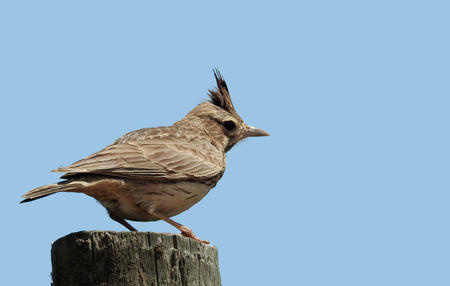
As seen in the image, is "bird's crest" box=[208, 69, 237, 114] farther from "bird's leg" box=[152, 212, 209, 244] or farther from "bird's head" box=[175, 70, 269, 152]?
"bird's leg" box=[152, 212, 209, 244]

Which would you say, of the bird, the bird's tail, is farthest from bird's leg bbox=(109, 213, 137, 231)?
the bird's tail

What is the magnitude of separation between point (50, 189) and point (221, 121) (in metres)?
4.73

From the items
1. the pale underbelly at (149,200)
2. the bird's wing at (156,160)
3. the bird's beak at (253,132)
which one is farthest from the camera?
the bird's beak at (253,132)

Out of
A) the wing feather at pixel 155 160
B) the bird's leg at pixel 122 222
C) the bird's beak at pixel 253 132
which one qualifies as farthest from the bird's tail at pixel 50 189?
the bird's beak at pixel 253 132

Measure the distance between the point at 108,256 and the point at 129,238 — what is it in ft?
0.74

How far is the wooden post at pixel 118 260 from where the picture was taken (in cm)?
487

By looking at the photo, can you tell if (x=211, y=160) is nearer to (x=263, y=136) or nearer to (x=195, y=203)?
(x=195, y=203)

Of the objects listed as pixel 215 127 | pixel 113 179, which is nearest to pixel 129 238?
pixel 113 179

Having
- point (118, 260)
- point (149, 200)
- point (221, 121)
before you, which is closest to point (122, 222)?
point (149, 200)

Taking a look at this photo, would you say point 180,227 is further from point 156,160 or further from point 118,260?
point 118,260

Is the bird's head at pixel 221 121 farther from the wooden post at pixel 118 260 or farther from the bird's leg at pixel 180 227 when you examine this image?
the wooden post at pixel 118 260

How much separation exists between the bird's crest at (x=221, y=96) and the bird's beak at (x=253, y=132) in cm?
45

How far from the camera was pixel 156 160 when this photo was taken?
7801 mm

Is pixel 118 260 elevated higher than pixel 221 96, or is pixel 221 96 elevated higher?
pixel 221 96
